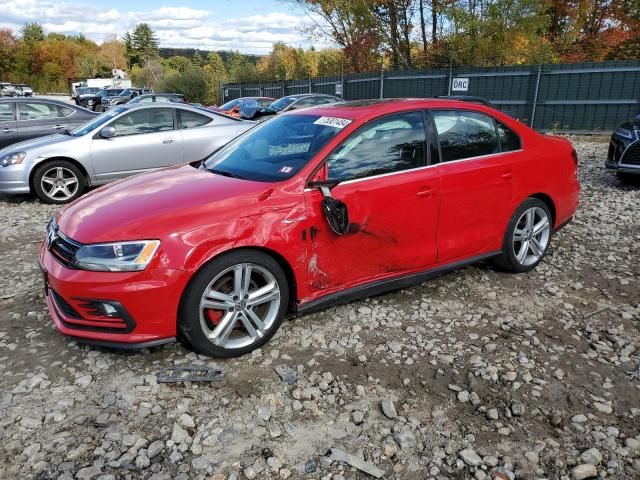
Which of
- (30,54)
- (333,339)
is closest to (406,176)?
(333,339)

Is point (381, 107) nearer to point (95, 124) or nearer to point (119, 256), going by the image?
point (119, 256)

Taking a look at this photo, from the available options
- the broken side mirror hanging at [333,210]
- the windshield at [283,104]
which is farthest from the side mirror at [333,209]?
the windshield at [283,104]

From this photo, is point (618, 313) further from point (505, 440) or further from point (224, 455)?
point (224, 455)

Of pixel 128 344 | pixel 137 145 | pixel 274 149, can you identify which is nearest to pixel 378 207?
pixel 274 149

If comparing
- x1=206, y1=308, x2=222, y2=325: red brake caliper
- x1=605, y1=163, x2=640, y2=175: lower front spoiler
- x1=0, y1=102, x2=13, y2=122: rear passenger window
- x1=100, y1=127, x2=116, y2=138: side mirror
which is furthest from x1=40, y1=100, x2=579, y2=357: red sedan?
x1=0, y1=102, x2=13, y2=122: rear passenger window

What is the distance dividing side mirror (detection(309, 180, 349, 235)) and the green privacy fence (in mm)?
14154

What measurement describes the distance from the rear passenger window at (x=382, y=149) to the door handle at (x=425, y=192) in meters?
0.19

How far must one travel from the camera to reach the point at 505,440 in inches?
101

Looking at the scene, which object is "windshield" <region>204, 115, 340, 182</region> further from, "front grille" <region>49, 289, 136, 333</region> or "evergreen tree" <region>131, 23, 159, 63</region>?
"evergreen tree" <region>131, 23, 159, 63</region>

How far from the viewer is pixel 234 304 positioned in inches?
125

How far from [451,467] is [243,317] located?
1.52 metres

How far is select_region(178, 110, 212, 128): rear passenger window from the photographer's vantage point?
321 inches

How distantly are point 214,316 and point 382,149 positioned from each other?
170 centimetres

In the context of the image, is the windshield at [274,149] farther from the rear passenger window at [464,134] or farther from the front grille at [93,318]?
the front grille at [93,318]
